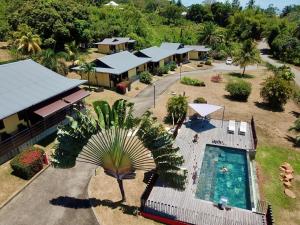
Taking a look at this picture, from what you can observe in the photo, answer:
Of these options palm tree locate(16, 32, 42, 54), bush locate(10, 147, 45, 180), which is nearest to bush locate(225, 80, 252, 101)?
bush locate(10, 147, 45, 180)

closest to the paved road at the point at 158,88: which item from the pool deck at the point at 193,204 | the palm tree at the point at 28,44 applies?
the pool deck at the point at 193,204

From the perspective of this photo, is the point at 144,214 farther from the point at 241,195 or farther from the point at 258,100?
the point at 258,100

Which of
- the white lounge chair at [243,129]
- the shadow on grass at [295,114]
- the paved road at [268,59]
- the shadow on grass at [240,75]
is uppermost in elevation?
the white lounge chair at [243,129]

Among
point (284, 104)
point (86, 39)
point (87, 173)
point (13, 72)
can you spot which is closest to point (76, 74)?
point (86, 39)

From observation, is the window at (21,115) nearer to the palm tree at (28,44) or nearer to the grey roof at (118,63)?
the grey roof at (118,63)

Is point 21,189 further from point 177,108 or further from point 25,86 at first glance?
point 177,108

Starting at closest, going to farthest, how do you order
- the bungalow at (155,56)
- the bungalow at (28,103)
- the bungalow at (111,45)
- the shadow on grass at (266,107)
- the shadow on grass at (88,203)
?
the shadow on grass at (88,203), the bungalow at (28,103), the shadow on grass at (266,107), the bungalow at (155,56), the bungalow at (111,45)

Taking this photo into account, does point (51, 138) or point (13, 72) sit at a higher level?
point (13, 72)
